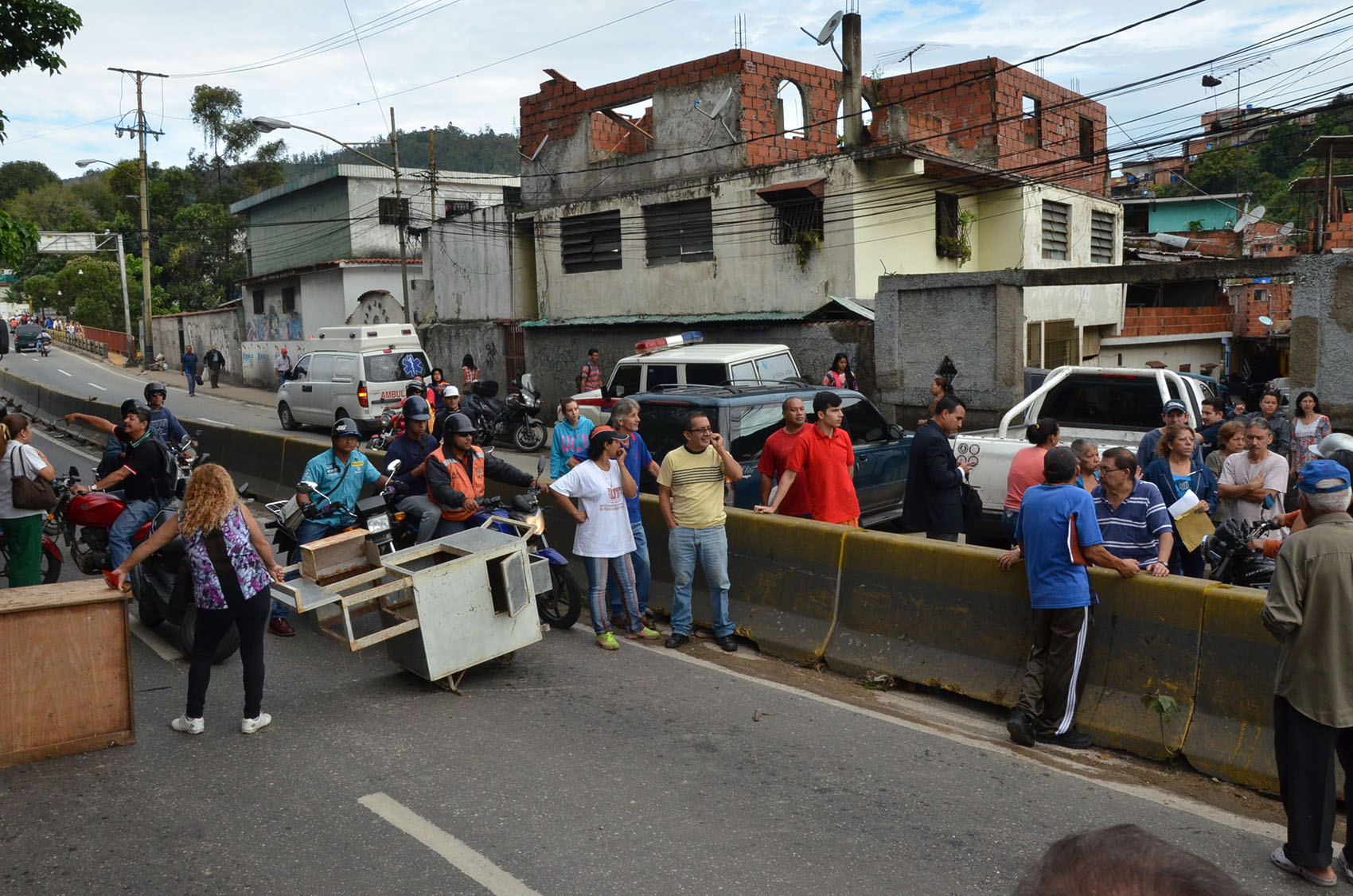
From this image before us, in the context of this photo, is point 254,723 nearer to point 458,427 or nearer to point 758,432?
point 458,427

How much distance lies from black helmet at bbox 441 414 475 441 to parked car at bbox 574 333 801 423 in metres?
7.02

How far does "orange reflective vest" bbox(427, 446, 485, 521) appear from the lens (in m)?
7.93

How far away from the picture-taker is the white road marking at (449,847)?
13.8 feet

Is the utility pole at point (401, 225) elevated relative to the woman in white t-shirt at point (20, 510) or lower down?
elevated

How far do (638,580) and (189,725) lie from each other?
11.2ft

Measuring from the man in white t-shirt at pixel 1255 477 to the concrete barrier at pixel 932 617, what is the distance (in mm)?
2735

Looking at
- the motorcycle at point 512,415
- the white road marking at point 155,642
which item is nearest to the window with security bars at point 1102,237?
the motorcycle at point 512,415

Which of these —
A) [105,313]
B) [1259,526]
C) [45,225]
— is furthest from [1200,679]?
[45,225]

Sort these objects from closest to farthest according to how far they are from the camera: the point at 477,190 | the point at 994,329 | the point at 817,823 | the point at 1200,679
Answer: the point at 817,823
the point at 1200,679
the point at 994,329
the point at 477,190

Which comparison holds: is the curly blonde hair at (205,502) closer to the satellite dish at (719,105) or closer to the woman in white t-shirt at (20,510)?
the woman in white t-shirt at (20,510)

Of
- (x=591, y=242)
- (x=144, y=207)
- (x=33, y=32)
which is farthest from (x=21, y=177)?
(x=33, y=32)

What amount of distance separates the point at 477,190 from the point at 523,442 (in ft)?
87.0

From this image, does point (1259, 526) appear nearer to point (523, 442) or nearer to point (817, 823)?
point (817, 823)

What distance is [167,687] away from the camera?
23.0 ft
